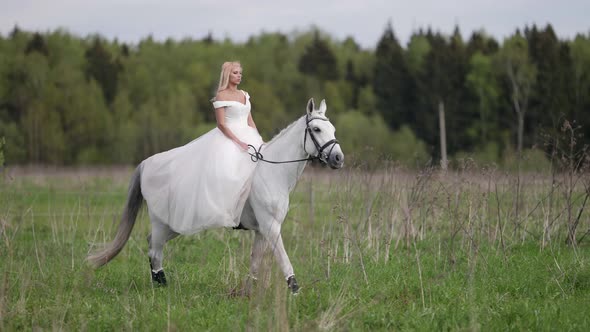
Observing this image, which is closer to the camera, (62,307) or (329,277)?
(62,307)

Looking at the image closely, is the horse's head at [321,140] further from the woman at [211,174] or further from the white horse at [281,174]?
the woman at [211,174]

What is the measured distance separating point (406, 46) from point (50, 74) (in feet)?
77.4

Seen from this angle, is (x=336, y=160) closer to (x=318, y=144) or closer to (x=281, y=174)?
(x=318, y=144)

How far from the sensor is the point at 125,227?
24.0ft

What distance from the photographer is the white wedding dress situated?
6457 mm

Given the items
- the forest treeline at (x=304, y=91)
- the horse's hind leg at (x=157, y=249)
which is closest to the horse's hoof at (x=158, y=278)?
the horse's hind leg at (x=157, y=249)

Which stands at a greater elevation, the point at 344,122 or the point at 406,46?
the point at 406,46

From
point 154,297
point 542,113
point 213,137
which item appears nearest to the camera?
point 154,297

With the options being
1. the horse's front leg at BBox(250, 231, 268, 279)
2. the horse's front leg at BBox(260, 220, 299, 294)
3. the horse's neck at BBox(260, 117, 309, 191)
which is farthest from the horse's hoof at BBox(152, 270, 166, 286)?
the horse's neck at BBox(260, 117, 309, 191)

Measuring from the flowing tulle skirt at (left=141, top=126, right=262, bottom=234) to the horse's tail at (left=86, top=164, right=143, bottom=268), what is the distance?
0.46m

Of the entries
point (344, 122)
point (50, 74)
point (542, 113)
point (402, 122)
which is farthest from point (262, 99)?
point (542, 113)

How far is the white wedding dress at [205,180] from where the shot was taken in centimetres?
646

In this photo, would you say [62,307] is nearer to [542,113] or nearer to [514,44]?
[542,113]

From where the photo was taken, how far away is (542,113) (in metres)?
34.1
